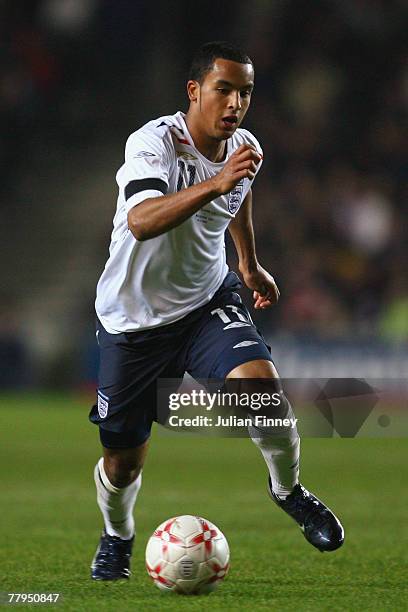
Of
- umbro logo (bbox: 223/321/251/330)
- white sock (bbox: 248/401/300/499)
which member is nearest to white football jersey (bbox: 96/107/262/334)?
umbro logo (bbox: 223/321/251/330)

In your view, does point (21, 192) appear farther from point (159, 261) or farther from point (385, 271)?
point (159, 261)

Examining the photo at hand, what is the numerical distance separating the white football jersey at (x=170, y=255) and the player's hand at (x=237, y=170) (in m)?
0.57

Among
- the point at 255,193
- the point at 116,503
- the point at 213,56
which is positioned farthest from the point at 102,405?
the point at 255,193

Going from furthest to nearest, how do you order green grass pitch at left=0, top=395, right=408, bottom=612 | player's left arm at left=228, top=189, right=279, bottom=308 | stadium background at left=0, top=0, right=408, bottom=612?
1. stadium background at left=0, top=0, right=408, bottom=612
2. player's left arm at left=228, top=189, right=279, bottom=308
3. green grass pitch at left=0, top=395, right=408, bottom=612

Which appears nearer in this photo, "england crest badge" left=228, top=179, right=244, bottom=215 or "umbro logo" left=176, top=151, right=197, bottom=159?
"umbro logo" left=176, top=151, right=197, bottom=159

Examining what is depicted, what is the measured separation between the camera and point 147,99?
59.5 ft

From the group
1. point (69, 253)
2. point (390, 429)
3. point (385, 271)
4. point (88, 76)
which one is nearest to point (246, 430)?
point (390, 429)

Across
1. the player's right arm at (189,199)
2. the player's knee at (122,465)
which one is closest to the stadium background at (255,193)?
the player's knee at (122,465)

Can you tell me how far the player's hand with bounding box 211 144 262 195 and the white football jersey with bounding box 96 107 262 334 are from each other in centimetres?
57

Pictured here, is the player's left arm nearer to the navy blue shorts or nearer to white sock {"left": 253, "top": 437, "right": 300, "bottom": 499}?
the navy blue shorts

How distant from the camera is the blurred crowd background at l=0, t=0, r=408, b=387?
619 inches

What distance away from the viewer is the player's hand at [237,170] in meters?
4.36

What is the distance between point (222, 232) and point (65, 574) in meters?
1.61
